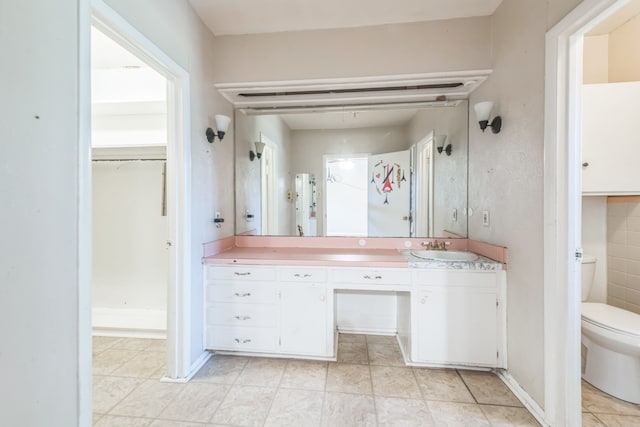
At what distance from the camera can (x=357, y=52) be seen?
6.85 feet

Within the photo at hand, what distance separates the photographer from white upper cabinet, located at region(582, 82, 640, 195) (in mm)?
1715

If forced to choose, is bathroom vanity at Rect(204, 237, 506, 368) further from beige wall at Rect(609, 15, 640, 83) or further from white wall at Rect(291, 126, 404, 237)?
beige wall at Rect(609, 15, 640, 83)

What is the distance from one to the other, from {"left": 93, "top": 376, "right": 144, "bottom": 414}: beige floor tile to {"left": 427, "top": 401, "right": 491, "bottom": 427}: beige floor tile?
187 cm

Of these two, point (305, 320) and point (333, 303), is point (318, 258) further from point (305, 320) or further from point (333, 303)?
point (305, 320)

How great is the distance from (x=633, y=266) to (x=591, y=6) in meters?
1.77

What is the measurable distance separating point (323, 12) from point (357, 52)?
1.17 ft

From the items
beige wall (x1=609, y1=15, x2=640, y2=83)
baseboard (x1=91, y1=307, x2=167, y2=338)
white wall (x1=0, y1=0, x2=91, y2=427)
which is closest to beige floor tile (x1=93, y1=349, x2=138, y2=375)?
baseboard (x1=91, y1=307, x2=167, y2=338)

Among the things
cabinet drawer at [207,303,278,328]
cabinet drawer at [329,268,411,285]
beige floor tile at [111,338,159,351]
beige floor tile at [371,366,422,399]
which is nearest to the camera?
beige floor tile at [371,366,422,399]

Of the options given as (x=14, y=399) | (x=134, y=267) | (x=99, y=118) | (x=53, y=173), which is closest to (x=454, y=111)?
(x=53, y=173)

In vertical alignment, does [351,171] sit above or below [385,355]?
above

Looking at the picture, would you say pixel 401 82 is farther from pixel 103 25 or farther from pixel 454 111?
pixel 103 25

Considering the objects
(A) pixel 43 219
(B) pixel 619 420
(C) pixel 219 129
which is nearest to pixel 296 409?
(A) pixel 43 219

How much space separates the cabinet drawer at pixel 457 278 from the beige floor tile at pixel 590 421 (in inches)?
30.7

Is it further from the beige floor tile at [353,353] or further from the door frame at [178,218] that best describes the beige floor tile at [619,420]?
the door frame at [178,218]
